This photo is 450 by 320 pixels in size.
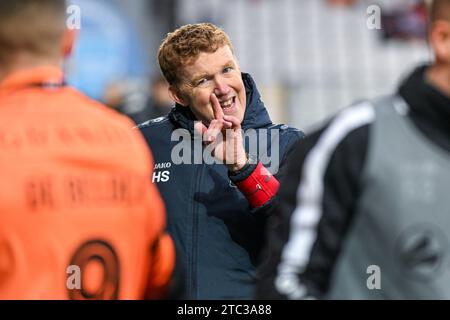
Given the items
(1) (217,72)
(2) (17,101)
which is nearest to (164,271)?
(2) (17,101)

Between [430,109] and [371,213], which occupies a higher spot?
[430,109]

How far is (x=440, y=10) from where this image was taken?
2.57 m

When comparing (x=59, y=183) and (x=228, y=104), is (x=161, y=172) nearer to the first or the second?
(x=228, y=104)

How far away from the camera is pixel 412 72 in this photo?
2586 mm

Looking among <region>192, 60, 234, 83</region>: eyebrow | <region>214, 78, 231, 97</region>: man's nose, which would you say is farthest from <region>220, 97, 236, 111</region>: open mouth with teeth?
<region>192, 60, 234, 83</region>: eyebrow

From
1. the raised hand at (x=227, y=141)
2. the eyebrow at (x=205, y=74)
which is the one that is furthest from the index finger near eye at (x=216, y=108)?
the eyebrow at (x=205, y=74)

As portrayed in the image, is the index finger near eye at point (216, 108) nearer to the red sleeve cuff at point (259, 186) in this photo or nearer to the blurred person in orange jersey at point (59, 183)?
the red sleeve cuff at point (259, 186)

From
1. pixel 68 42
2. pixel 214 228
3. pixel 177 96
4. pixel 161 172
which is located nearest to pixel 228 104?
pixel 177 96

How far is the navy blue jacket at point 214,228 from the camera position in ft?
12.6

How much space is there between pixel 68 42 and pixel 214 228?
1381mm

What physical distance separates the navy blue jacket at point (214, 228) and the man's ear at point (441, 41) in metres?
1.29
